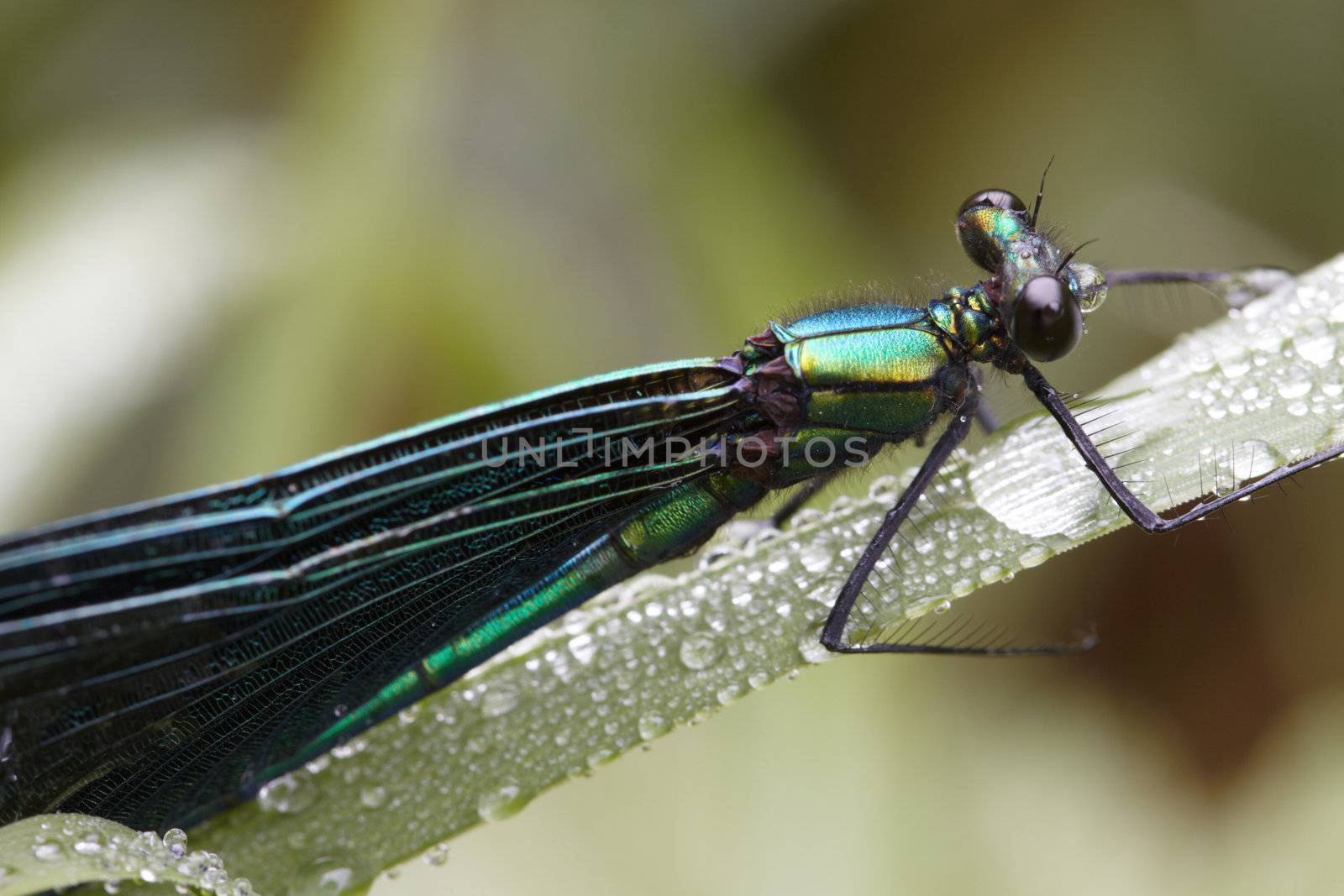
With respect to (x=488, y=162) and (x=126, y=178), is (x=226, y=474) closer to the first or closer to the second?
(x=126, y=178)

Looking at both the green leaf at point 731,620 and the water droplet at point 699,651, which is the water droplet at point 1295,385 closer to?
the green leaf at point 731,620

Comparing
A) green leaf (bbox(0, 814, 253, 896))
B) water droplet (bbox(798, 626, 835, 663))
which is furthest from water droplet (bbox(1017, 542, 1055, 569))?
green leaf (bbox(0, 814, 253, 896))

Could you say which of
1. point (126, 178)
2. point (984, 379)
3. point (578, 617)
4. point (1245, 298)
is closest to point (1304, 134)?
point (1245, 298)

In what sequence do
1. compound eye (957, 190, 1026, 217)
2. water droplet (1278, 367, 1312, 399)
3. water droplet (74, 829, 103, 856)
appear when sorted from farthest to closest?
compound eye (957, 190, 1026, 217)
water droplet (1278, 367, 1312, 399)
water droplet (74, 829, 103, 856)

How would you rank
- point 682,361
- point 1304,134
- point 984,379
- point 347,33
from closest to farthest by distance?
point 682,361, point 984,379, point 1304,134, point 347,33

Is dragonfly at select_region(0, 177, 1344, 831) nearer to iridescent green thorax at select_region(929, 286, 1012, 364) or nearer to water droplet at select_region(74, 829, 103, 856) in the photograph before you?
iridescent green thorax at select_region(929, 286, 1012, 364)

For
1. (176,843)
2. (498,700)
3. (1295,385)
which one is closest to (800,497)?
(498,700)
